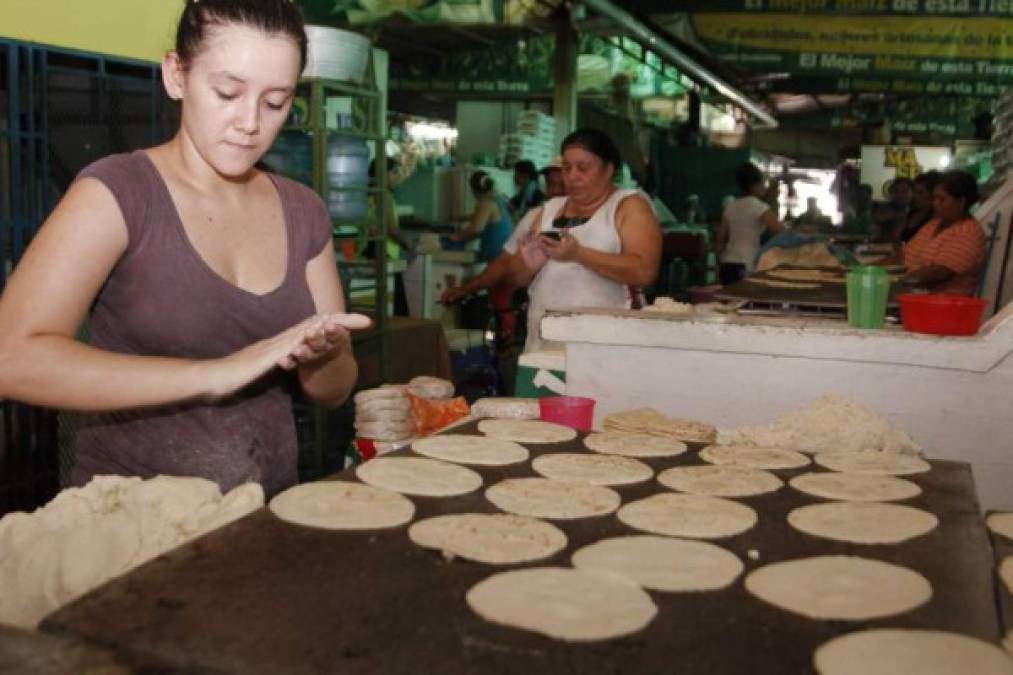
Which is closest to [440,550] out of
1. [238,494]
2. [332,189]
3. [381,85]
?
[238,494]

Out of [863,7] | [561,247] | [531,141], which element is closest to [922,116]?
[531,141]

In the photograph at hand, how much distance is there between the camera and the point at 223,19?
5.07 feet

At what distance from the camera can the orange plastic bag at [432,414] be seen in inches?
110

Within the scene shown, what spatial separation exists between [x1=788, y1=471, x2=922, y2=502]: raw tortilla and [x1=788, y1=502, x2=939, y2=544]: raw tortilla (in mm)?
44

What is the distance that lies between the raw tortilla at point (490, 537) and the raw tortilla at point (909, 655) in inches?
17.3

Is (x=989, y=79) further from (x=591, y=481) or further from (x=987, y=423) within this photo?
(x=591, y=481)

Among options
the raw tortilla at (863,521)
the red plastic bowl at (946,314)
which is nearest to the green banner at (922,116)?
the red plastic bowl at (946,314)

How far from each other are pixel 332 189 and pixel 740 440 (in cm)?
319

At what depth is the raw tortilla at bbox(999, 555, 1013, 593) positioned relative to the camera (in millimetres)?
1425

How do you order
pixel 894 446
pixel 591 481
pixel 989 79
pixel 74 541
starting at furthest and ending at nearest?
pixel 989 79 < pixel 894 446 < pixel 591 481 < pixel 74 541

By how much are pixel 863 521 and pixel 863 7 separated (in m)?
7.62

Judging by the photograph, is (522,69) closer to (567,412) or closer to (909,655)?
(567,412)

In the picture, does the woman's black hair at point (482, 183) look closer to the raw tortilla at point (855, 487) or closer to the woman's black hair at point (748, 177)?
the woman's black hair at point (748, 177)

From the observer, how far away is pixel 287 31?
1603 mm
